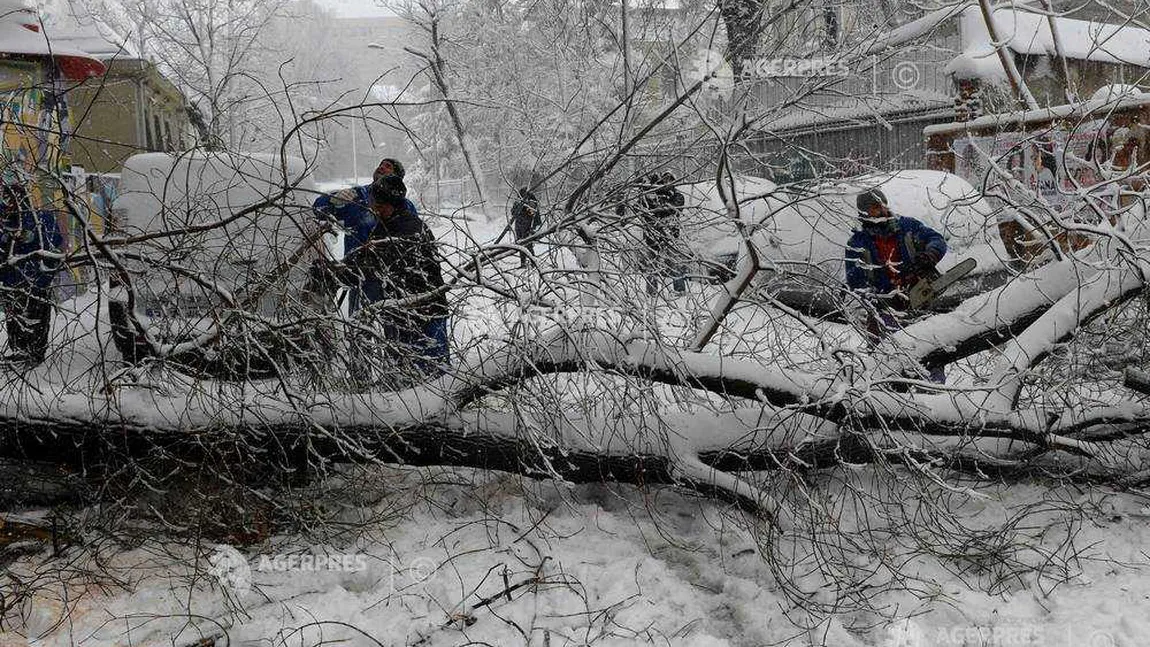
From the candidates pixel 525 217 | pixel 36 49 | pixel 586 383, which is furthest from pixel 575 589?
pixel 36 49

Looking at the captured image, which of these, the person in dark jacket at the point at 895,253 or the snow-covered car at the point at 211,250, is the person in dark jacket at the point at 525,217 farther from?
the person in dark jacket at the point at 895,253

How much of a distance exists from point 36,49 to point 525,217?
666 centimetres

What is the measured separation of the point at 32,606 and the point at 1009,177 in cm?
472

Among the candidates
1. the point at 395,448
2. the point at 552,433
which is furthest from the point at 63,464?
the point at 552,433

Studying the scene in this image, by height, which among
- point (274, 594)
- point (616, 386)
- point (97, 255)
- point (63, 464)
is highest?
point (97, 255)

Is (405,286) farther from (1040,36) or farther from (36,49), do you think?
(1040,36)

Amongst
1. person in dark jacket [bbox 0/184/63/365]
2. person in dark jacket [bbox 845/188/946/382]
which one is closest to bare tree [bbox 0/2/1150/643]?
person in dark jacket [bbox 0/184/63/365]

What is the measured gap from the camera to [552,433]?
12.2 ft

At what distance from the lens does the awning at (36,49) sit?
8031mm

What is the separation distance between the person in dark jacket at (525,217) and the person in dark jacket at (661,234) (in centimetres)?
53

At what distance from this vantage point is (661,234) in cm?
403

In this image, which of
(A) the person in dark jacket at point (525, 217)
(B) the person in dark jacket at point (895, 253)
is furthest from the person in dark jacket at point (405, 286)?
(B) the person in dark jacket at point (895, 253)

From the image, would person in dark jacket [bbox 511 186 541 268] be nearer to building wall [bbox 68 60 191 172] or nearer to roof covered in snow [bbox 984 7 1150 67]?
building wall [bbox 68 60 191 172]

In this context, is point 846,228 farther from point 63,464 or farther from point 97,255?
point 63,464
